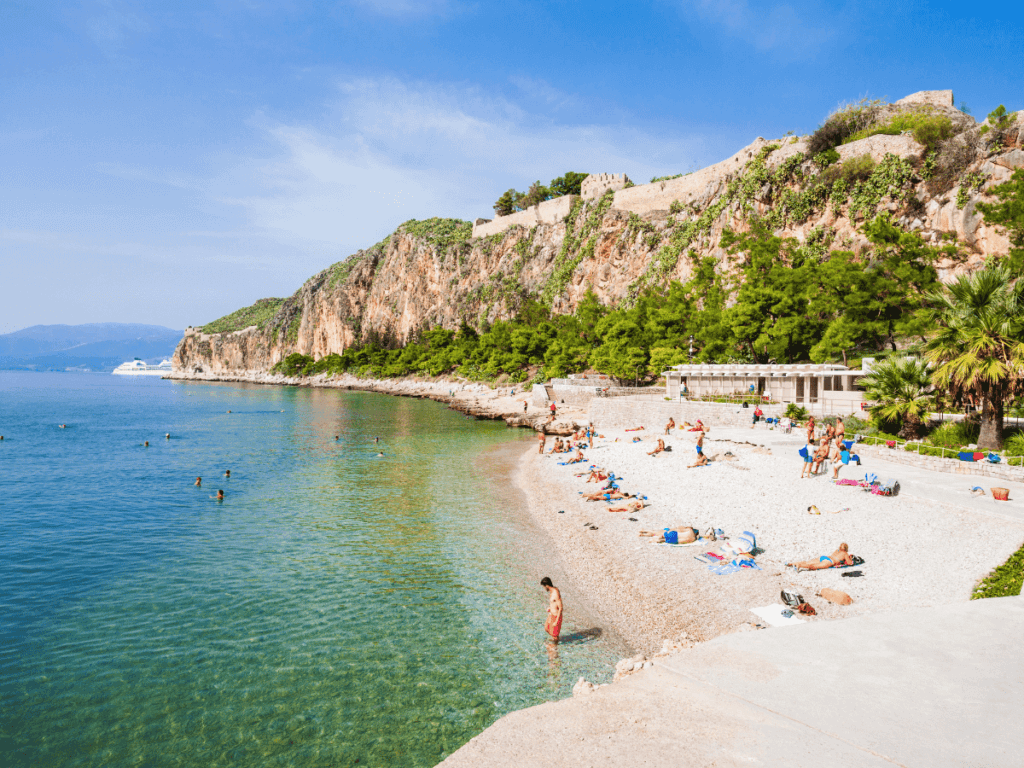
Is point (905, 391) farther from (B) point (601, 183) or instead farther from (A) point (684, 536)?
(B) point (601, 183)

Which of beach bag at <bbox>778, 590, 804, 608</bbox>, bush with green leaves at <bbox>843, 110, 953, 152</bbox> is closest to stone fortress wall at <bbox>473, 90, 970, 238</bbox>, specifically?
bush with green leaves at <bbox>843, 110, 953, 152</bbox>

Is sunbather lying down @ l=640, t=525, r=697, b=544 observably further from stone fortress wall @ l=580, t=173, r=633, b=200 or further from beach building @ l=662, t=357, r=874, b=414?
stone fortress wall @ l=580, t=173, r=633, b=200

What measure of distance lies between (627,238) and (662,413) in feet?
166

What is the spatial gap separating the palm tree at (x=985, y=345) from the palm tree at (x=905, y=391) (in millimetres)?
1497

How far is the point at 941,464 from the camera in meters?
18.0

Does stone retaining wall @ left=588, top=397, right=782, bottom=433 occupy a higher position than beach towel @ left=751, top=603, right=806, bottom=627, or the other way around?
stone retaining wall @ left=588, top=397, right=782, bottom=433

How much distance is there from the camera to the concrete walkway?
213 inches

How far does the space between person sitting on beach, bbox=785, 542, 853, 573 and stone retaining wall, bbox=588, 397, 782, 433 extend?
60.3 feet

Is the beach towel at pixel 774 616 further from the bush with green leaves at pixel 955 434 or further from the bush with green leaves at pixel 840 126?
the bush with green leaves at pixel 840 126

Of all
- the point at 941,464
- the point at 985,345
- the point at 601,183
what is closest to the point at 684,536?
the point at 941,464

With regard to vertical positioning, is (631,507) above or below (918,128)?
below

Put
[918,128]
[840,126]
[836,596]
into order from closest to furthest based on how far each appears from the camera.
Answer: [836,596] < [918,128] < [840,126]

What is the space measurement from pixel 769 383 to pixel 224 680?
108 feet

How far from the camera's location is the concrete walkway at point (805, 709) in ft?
17.8
